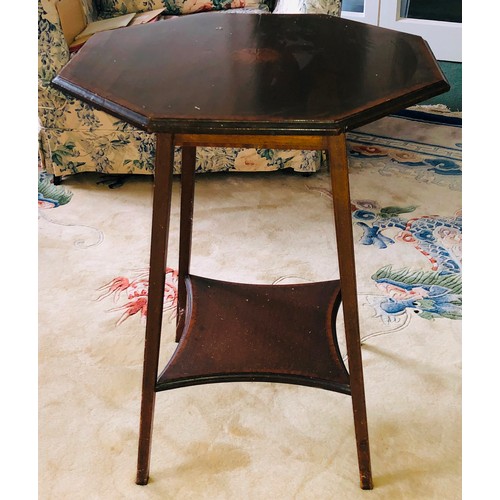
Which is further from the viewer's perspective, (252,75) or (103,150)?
(103,150)

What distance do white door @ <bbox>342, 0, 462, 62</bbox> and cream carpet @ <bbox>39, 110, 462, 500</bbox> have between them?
1.32 meters

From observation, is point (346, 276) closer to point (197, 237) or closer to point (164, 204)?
point (164, 204)

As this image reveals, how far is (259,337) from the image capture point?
59.9 inches

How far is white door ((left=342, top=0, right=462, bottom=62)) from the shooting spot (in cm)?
384

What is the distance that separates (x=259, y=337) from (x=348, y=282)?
346 mm

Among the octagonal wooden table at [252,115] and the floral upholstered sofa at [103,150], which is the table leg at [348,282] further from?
the floral upholstered sofa at [103,150]

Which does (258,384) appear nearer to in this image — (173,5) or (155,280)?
(155,280)

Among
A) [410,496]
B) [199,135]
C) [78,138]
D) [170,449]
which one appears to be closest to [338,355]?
[410,496]

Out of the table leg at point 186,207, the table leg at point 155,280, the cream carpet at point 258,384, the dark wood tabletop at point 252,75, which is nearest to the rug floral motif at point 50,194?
the cream carpet at point 258,384

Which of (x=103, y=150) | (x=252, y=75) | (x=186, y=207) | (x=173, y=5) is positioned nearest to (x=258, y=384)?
(x=186, y=207)

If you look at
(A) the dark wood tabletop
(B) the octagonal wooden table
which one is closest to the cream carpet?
(B) the octagonal wooden table

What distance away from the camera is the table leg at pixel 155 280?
1.19 metres

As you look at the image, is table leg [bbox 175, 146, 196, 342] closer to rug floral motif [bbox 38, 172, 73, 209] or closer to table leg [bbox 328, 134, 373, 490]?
table leg [bbox 328, 134, 373, 490]

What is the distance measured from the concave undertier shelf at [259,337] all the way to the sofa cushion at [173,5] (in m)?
1.65
